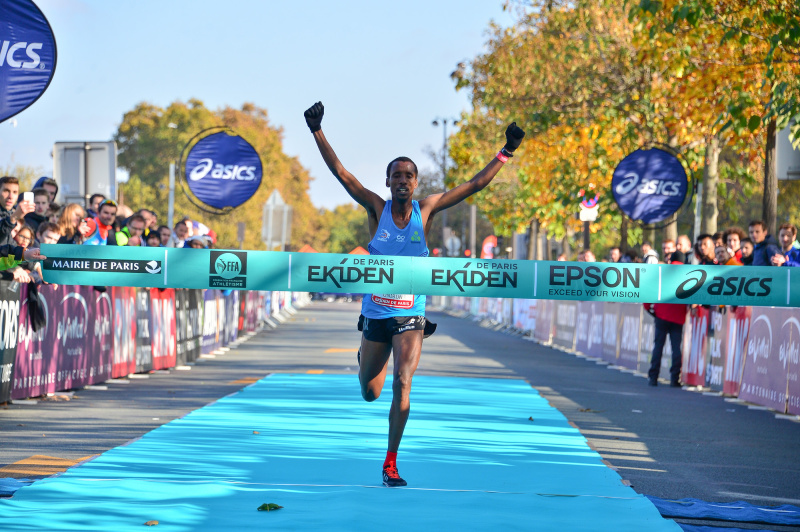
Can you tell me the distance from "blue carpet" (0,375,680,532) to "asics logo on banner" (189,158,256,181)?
28.4 feet

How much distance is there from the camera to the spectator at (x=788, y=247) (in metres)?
14.6

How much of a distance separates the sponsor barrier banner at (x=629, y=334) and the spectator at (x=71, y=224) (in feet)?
34.5

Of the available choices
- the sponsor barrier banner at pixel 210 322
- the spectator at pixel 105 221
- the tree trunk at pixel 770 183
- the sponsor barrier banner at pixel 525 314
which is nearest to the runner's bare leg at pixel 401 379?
the spectator at pixel 105 221

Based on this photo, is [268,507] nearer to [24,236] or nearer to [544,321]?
[24,236]

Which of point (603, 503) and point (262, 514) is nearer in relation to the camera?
point (262, 514)

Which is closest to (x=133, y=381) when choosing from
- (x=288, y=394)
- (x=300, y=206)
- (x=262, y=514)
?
(x=288, y=394)

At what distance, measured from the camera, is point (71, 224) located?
13.0m

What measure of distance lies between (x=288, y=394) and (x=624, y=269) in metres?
6.40

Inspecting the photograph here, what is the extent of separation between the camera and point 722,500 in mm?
7633

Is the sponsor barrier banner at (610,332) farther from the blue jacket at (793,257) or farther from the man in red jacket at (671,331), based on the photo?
the blue jacket at (793,257)

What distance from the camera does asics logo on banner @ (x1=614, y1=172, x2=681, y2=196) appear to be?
18.9 metres

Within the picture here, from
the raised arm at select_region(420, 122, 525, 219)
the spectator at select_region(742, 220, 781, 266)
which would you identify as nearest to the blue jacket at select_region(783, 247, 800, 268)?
the spectator at select_region(742, 220, 781, 266)

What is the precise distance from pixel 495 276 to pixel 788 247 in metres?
8.32

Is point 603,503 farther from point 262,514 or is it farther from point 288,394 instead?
point 288,394
